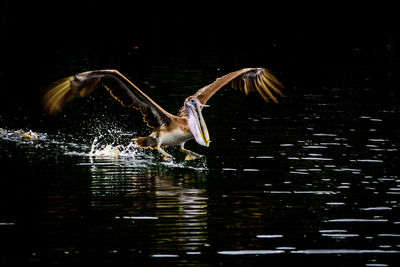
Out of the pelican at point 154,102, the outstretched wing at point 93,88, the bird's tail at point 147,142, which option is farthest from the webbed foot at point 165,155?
the outstretched wing at point 93,88

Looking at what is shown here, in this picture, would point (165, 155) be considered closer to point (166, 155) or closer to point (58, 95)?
point (166, 155)

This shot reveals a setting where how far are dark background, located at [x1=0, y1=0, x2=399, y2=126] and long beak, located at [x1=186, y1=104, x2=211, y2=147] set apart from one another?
6735mm

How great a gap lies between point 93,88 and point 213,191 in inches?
117

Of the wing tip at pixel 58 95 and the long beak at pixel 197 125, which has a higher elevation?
the wing tip at pixel 58 95

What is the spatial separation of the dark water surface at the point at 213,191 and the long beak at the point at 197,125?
70 centimetres

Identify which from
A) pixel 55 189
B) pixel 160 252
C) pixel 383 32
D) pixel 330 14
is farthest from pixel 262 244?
pixel 330 14

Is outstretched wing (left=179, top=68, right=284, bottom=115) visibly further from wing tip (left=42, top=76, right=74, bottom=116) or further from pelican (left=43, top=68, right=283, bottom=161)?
wing tip (left=42, top=76, right=74, bottom=116)

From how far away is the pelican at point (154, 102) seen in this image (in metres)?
15.2

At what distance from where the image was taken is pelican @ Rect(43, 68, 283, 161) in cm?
1521

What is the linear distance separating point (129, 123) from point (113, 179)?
6.99 meters

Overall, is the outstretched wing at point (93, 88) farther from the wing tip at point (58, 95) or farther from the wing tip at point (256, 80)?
the wing tip at point (256, 80)

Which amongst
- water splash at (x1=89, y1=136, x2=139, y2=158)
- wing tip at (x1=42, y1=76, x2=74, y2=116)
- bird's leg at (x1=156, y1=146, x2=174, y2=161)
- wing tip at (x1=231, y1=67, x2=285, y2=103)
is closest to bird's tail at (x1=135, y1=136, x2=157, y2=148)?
bird's leg at (x1=156, y1=146, x2=174, y2=161)

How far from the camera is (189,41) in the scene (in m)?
47.7

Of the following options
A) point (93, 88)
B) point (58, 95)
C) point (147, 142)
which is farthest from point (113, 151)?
point (58, 95)
